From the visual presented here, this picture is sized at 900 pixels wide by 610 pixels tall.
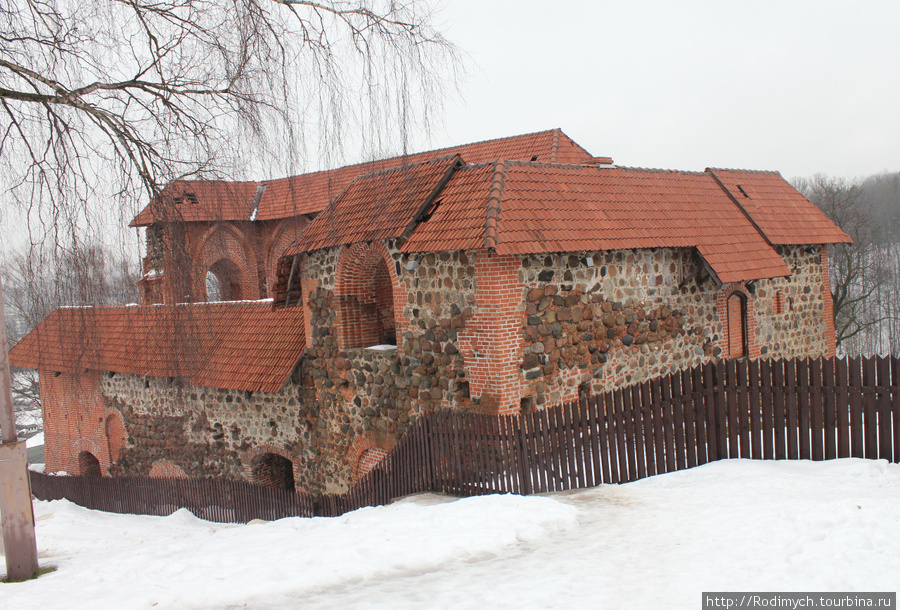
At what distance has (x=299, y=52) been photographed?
6.20 meters

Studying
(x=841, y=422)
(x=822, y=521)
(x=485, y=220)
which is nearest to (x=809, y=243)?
(x=841, y=422)

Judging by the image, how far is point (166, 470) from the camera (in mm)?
15477

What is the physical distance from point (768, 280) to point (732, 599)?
10443 mm

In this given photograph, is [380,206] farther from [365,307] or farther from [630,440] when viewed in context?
[630,440]

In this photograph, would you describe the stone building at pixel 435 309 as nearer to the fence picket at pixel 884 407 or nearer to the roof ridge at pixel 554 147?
the fence picket at pixel 884 407

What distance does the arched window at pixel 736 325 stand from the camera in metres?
12.4

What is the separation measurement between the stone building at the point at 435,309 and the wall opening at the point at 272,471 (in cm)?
4

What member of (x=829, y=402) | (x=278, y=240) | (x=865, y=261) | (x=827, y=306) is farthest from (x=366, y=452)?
(x=865, y=261)

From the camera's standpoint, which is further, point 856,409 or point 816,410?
point 816,410

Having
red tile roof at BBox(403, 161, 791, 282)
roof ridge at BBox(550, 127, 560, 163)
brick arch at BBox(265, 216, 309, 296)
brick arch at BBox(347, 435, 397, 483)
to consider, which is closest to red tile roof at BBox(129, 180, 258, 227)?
red tile roof at BBox(403, 161, 791, 282)

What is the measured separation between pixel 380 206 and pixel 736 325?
7342mm

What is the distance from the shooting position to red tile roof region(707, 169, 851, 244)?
46.0ft

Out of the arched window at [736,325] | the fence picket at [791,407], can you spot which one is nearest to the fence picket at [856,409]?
the fence picket at [791,407]

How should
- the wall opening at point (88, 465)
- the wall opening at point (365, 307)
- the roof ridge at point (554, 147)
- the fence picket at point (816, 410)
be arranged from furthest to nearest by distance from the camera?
the roof ridge at point (554, 147), the wall opening at point (88, 465), the wall opening at point (365, 307), the fence picket at point (816, 410)
